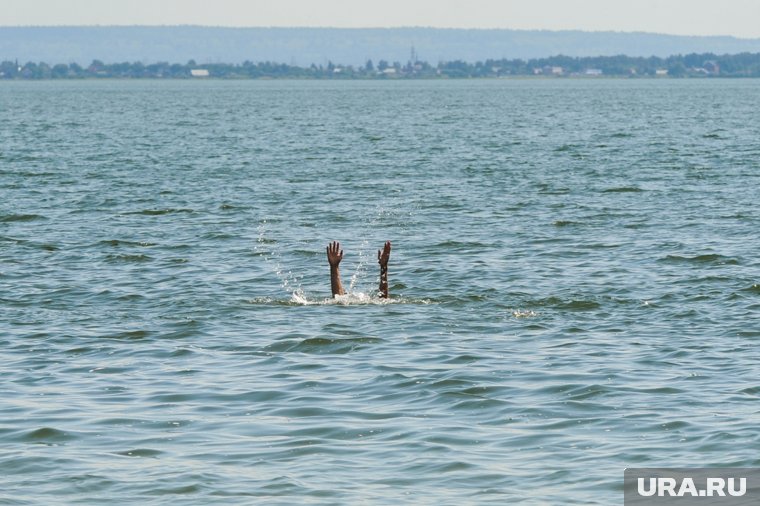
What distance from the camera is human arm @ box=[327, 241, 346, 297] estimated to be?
25.1 meters

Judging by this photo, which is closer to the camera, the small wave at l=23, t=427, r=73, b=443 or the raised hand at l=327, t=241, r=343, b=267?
the small wave at l=23, t=427, r=73, b=443

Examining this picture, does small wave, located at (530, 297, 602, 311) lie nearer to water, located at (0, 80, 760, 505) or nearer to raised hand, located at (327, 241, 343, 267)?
water, located at (0, 80, 760, 505)

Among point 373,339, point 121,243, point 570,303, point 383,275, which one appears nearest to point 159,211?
point 121,243

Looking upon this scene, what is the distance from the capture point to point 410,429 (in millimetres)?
16922

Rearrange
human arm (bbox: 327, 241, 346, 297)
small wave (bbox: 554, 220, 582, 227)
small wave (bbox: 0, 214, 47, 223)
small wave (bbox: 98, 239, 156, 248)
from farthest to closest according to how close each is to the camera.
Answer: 1. small wave (bbox: 0, 214, 47, 223)
2. small wave (bbox: 554, 220, 582, 227)
3. small wave (bbox: 98, 239, 156, 248)
4. human arm (bbox: 327, 241, 346, 297)

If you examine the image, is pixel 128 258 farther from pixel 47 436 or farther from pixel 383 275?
pixel 47 436

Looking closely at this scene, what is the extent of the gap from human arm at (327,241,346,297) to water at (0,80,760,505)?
681 mm

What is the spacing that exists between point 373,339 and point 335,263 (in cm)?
332

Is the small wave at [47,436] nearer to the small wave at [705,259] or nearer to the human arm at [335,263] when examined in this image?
the human arm at [335,263]

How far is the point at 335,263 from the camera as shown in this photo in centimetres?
2548

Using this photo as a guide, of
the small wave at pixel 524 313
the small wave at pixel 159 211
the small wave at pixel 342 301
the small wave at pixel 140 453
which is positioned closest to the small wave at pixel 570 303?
the small wave at pixel 524 313

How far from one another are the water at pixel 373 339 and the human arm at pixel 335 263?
681 millimetres

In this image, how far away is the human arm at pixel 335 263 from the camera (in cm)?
2508

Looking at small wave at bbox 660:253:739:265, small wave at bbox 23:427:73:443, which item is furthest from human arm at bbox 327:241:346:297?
small wave at bbox 23:427:73:443
